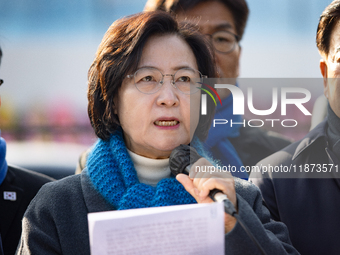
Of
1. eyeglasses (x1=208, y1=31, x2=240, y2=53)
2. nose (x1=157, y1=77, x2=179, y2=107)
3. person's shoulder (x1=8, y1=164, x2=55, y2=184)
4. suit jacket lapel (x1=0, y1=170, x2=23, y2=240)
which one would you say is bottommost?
suit jacket lapel (x1=0, y1=170, x2=23, y2=240)

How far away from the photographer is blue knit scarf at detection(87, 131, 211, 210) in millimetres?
1505

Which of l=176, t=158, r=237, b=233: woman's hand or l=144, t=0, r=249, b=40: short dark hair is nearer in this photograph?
l=176, t=158, r=237, b=233: woman's hand

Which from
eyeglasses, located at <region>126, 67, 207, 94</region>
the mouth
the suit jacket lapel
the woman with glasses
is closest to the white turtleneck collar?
the woman with glasses

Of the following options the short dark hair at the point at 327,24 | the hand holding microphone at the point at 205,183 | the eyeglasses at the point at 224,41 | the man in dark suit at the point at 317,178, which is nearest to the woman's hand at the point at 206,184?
the hand holding microphone at the point at 205,183

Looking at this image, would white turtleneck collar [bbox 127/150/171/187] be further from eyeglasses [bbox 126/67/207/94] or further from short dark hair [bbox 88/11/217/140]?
eyeglasses [bbox 126/67/207/94]

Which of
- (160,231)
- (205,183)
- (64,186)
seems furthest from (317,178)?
(64,186)

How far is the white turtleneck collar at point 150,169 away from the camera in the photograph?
168 cm

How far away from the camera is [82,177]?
1650 mm

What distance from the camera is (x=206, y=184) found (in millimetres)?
1223

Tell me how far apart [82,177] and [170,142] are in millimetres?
443

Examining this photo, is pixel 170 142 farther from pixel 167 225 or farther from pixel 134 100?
pixel 167 225

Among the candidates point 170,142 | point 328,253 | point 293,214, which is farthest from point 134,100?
point 328,253

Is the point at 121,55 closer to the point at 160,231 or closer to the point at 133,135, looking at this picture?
the point at 133,135

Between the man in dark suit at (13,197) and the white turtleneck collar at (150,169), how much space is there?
103 centimetres
